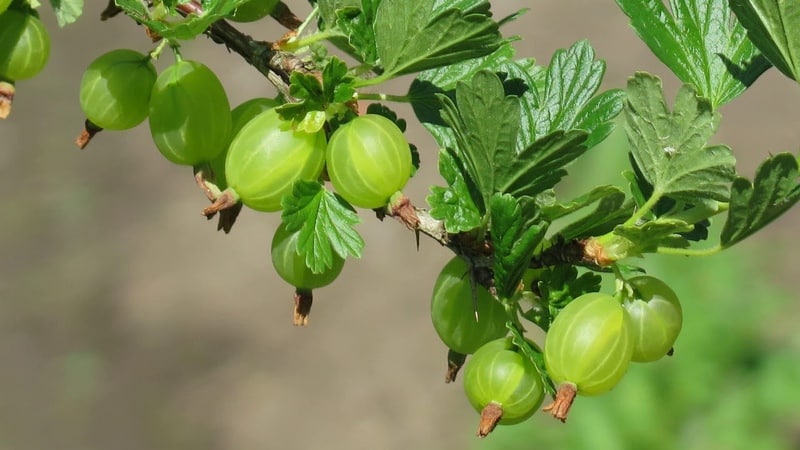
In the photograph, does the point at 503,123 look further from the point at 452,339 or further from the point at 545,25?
the point at 545,25

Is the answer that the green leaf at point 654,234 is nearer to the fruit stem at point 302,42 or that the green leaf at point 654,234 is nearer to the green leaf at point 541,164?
the green leaf at point 541,164

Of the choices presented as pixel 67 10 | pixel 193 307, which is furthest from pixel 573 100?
pixel 193 307

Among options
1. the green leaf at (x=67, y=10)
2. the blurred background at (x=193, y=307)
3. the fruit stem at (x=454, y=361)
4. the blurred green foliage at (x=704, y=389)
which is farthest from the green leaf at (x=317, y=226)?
the blurred background at (x=193, y=307)

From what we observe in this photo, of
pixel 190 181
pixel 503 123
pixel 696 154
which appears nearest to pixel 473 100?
pixel 503 123

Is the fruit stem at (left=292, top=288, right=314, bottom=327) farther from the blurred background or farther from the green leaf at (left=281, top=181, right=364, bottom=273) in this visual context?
the blurred background

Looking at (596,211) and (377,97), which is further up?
(377,97)

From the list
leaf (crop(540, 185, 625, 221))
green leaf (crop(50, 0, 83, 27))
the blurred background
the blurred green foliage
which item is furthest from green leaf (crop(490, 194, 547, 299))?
the blurred background

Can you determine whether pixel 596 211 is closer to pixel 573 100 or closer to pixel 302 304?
pixel 573 100

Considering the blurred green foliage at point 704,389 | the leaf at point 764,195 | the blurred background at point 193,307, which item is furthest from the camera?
the blurred background at point 193,307
